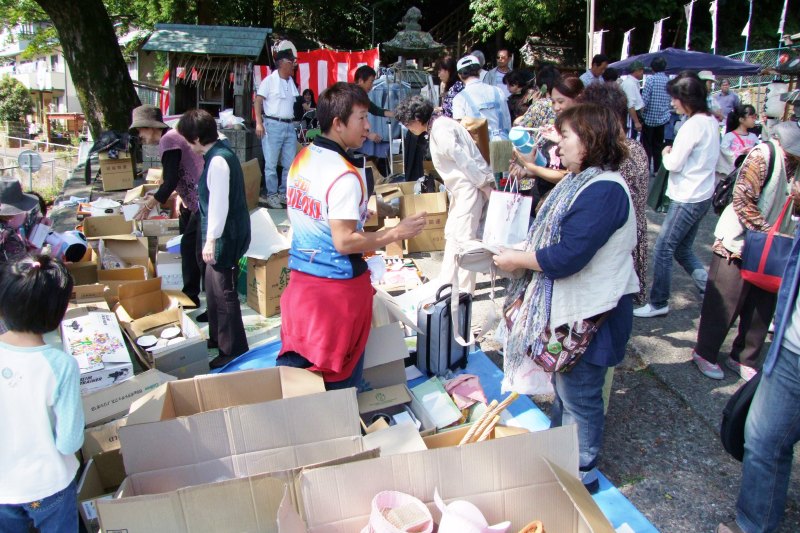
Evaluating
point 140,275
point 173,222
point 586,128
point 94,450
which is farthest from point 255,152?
point 586,128

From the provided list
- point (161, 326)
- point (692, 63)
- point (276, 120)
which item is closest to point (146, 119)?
point (161, 326)

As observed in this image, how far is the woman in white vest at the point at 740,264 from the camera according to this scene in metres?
3.29

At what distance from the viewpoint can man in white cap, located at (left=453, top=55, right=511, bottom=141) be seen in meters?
5.59

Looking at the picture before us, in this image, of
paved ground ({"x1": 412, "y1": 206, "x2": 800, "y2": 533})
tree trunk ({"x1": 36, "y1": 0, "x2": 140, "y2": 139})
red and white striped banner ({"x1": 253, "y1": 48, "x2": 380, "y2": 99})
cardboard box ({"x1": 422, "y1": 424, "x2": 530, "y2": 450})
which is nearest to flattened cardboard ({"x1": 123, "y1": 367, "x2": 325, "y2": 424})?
cardboard box ({"x1": 422, "y1": 424, "x2": 530, "y2": 450})

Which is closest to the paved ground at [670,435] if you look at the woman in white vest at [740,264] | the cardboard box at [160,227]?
the woman in white vest at [740,264]

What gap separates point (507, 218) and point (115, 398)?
7.63 ft

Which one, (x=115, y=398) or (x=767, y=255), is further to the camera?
(x=767, y=255)

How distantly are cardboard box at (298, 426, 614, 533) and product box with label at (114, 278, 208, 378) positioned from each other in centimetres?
227

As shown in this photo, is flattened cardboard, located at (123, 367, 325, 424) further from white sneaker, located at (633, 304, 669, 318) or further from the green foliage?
the green foliage

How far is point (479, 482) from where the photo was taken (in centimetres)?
177

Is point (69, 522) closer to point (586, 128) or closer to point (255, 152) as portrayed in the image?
point (586, 128)

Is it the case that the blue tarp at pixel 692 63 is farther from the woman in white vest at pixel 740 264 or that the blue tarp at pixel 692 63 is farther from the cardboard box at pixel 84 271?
the cardboard box at pixel 84 271

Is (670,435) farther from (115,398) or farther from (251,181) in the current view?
(251,181)

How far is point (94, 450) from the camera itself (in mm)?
2697
